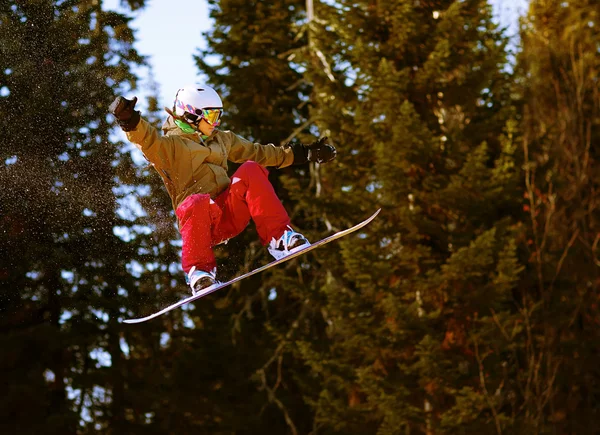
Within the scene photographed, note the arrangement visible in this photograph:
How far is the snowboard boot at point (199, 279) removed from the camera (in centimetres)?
636

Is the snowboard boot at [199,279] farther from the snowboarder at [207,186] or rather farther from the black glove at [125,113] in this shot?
the black glove at [125,113]

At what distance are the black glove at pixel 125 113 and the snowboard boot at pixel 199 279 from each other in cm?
105

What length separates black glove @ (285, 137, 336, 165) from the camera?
679 cm

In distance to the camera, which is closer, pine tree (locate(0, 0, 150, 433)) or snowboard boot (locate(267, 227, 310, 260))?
snowboard boot (locate(267, 227, 310, 260))

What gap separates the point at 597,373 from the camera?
21.9 m

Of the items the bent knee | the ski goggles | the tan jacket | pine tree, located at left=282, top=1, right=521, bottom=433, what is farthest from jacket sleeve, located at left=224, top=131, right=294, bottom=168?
pine tree, located at left=282, top=1, right=521, bottom=433

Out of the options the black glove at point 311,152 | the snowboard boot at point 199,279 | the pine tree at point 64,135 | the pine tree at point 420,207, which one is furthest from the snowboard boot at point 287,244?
the pine tree at point 420,207

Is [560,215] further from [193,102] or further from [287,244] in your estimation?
[193,102]

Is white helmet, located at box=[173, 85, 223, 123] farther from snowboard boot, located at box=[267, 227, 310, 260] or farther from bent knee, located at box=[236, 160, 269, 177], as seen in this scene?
snowboard boot, located at box=[267, 227, 310, 260]

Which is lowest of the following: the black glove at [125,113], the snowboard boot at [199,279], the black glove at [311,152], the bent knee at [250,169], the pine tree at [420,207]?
the snowboard boot at [199,279]

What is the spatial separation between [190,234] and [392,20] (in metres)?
10.9

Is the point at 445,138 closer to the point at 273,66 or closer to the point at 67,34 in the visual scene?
the point at 273,66

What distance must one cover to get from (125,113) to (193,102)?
597mm

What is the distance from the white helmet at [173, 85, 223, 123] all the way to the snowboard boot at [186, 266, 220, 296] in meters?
0.88
